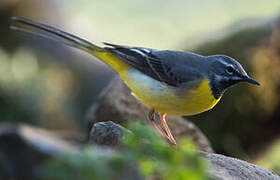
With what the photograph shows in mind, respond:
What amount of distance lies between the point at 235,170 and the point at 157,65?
170 cm

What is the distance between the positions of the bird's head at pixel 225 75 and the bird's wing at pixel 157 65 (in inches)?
7.9

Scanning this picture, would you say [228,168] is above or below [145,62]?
below

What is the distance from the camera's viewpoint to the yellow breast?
460cm

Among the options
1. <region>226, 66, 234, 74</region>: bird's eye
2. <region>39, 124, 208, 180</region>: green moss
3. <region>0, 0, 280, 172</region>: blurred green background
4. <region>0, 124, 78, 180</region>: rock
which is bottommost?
<region>0, 0, 280, 172</region>: blurred green background

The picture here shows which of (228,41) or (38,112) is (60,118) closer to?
(38,112)

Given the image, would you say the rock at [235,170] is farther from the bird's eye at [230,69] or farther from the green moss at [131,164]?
the green moss at [131,164]

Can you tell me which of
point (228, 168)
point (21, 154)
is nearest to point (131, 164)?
point (21, 154)

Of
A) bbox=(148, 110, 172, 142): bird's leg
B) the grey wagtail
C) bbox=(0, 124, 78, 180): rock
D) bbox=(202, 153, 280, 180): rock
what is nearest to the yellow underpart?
the grey wagtail

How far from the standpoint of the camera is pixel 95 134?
12.6 feet

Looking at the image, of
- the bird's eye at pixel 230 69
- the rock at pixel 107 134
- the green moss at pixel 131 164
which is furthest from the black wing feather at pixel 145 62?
the green moss at pixel 131 164

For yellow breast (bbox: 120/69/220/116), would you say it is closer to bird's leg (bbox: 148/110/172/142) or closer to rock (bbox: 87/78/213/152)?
bird's leg (bbox: 148/110/172/142)

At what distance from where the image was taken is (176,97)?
462 cm

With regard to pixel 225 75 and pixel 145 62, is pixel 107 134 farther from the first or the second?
pixel 225 75

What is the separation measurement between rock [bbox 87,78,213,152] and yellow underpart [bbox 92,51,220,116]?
1032mm
